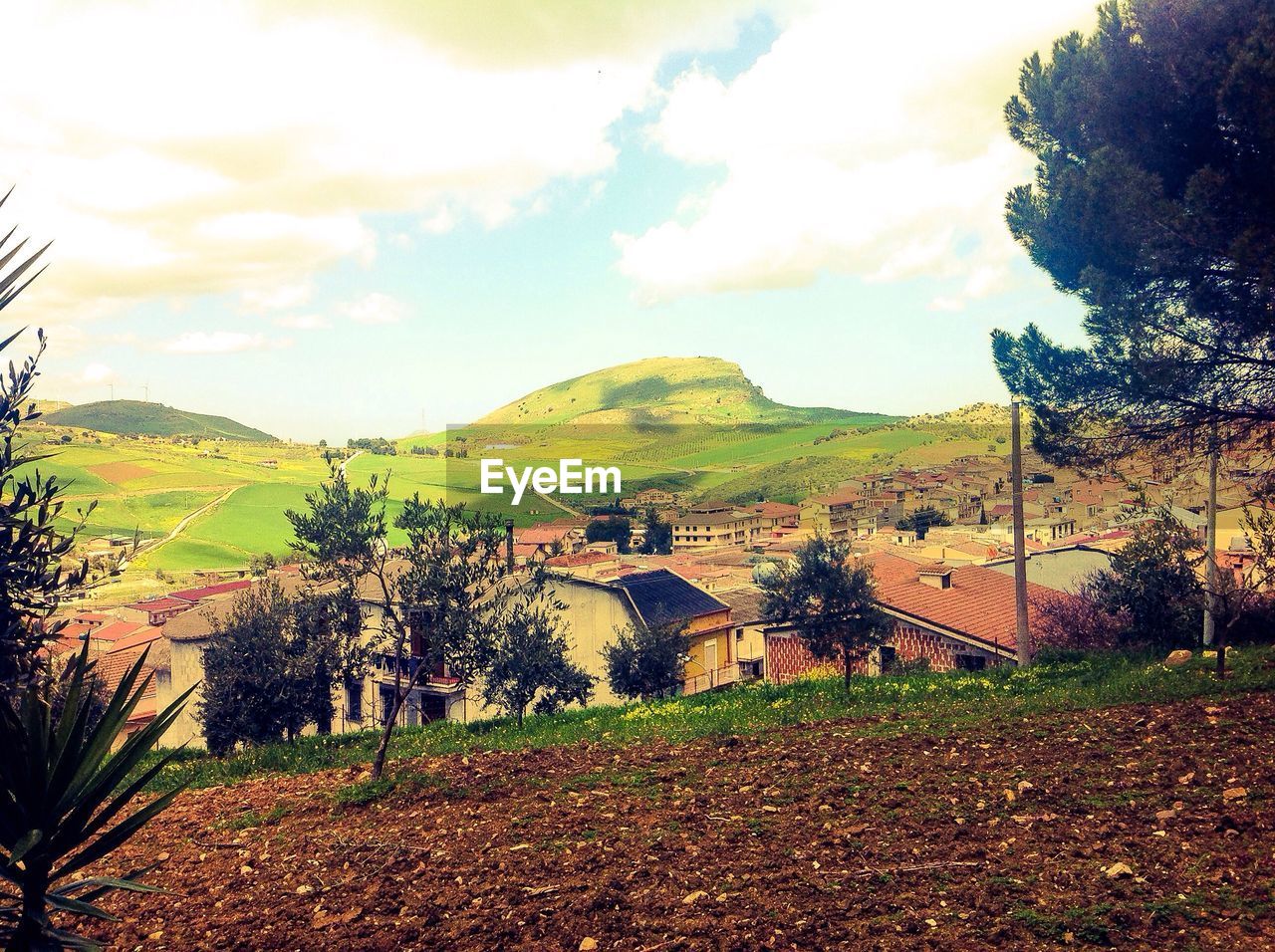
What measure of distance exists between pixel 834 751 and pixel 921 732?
2.08m

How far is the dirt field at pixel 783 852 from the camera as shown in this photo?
24.1 ft

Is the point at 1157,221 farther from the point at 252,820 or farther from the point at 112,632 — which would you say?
the point at 112,632

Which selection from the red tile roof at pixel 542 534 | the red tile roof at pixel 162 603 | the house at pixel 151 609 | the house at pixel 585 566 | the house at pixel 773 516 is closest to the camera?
the house at pixel 585 566

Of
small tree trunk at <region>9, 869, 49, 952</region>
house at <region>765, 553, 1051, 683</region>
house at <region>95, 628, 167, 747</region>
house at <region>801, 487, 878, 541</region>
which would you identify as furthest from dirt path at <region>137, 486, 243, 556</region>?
small tree trunk at <region>9, 869, 49, 952</region>

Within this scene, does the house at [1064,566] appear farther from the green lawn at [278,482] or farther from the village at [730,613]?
the green lawn at [278,482]

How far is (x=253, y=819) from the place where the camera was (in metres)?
12.6

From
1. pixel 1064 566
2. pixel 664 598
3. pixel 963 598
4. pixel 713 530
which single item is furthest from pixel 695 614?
pixel 713 530

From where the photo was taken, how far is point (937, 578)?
152 ft

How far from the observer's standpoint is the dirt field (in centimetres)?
734

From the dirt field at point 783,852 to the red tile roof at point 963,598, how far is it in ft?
82.8

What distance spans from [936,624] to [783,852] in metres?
32.4

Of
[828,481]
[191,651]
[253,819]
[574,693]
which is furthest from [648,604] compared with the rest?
Answer: [828,481]

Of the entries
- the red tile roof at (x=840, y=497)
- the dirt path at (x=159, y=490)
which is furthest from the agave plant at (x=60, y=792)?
the dirt path at (x=159, y=490)

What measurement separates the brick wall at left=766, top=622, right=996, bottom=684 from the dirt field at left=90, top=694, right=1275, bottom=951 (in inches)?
909
